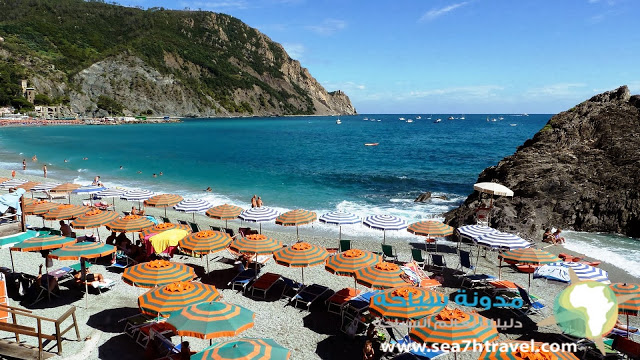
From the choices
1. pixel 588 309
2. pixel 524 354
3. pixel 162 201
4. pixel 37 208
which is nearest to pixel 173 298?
pixel 524 354

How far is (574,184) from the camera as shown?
23.1 meters

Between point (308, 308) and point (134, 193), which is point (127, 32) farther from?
point (308, 308)

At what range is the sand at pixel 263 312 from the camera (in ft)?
30.8

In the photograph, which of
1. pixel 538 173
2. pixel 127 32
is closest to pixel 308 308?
pixel 538 173

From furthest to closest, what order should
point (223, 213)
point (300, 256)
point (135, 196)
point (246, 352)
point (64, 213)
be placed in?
point (135, 196), point (223, 213), point (64, 213), point (300, 256), point (246, 352)

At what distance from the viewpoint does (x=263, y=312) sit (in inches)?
452

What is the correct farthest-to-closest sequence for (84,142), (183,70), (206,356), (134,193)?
(183,70), (84,142), (134,193), (206,356)

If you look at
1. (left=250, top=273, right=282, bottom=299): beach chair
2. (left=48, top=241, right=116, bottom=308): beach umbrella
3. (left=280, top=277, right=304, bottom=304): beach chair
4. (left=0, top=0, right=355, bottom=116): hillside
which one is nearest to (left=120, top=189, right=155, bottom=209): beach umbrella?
(left=48, top=241, right=116, bottom=308): beach umbrella

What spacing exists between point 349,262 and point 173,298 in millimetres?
4931

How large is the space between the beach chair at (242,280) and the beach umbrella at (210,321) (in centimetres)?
509

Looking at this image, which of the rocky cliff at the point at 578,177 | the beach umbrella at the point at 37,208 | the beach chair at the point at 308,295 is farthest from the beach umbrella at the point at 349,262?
the beach umbrella at the point at 37,208

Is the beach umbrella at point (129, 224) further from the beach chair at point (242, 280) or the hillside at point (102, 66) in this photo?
the hillside at point (102, 66)

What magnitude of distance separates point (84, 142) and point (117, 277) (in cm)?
6992

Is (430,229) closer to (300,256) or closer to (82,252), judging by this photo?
(300,256)
